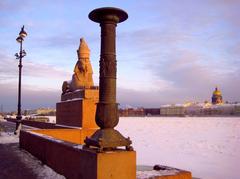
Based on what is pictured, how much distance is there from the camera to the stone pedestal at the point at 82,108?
1708 cm

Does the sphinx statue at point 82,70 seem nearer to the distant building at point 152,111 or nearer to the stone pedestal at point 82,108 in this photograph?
the stone pedestal at point 82,108

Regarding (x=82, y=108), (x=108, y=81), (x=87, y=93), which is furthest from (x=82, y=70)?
(x=108, y=81)

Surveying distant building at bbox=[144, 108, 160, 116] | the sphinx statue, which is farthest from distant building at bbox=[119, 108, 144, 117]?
the sphinx statue

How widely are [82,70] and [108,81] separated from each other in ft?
46.6

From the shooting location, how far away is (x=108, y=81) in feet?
19.5

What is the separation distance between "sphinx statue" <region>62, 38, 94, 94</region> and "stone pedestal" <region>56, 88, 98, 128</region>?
0.79m

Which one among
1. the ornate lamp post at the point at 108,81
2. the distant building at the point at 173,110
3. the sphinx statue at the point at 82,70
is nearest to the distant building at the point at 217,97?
the distant building at the point at 173,110

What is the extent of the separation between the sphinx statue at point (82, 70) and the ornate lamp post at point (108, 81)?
13.7 m

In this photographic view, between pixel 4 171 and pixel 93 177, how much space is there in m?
4.47

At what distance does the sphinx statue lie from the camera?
19.8 meters

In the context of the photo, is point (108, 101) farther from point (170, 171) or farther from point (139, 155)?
point (139, 155)

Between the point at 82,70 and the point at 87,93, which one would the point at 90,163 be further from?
the point at 82,70

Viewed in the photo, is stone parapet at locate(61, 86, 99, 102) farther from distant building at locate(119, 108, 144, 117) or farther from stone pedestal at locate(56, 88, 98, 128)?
distant building at locate(119, 108, 144, 117)

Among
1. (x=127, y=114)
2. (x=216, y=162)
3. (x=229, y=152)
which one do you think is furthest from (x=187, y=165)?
(x=127, y=114)
